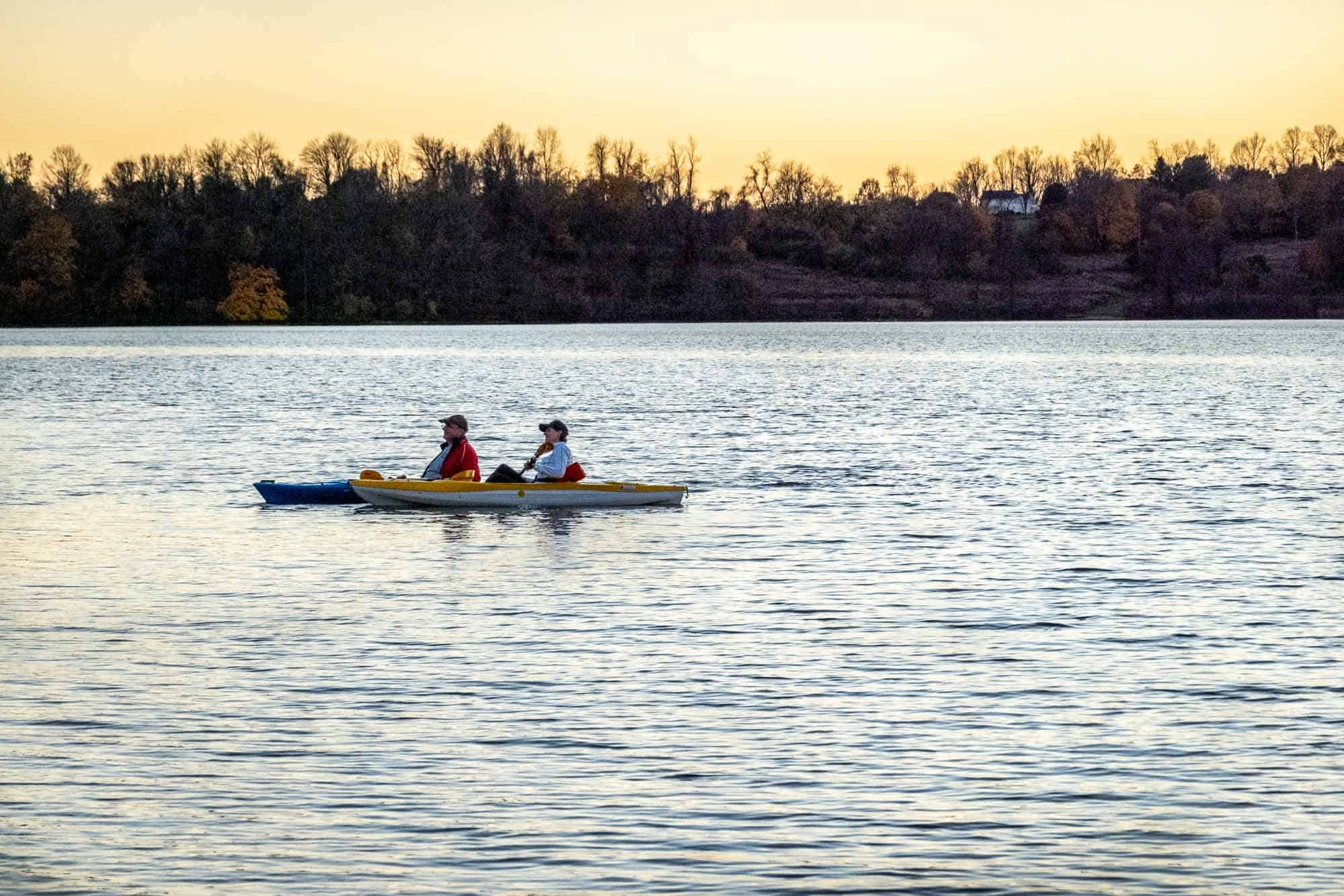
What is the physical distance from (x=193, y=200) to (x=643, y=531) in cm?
13690

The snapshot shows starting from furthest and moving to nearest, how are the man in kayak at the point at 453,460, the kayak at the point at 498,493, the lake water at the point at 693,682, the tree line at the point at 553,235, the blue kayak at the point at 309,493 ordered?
the tree line at the point at 553,235 → the blue kayak at the point at 309,493 → the man in kayak at the point at 453,460 → the kayak at the point at 498,493 → the lake water at the point at 693,682

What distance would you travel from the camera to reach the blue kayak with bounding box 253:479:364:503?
27438 millimetres

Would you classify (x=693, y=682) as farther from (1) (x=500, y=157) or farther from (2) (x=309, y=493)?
(1) (x=500, y=157)

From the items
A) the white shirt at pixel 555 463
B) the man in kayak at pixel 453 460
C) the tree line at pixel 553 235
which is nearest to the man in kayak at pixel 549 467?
the white shirt at pixel 555 463

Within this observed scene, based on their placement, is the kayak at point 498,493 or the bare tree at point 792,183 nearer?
the kayak at point 498,493

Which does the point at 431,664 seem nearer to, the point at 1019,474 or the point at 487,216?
the point at 1019,474

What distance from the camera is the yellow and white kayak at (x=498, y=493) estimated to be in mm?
26641

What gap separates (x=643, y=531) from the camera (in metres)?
24.8

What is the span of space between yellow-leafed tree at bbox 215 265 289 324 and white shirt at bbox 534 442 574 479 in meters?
133

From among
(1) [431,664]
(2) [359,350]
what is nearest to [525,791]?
(1) [431,664]

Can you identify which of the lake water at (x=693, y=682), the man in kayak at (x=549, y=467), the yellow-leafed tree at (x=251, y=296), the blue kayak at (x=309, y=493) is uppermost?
the yellow-leafed tree at (x=251, y=296)

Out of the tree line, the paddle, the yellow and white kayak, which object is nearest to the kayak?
the yellow and white kayak

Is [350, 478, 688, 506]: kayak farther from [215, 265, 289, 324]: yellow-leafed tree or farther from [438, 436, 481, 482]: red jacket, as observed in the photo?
[215, 265, 289, 324]: yellow-leafed tree

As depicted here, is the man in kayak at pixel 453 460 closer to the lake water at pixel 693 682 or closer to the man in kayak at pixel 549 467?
the man in kayak at pixel 549 467
